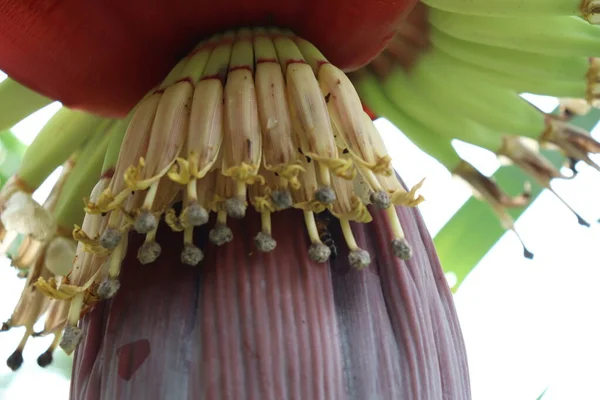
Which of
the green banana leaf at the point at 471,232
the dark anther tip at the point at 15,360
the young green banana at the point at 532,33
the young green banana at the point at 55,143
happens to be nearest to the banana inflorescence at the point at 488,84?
the young green banana at the point at 532,33

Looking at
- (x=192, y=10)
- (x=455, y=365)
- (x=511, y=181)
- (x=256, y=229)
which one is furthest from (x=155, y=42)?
(x=511, y=181)

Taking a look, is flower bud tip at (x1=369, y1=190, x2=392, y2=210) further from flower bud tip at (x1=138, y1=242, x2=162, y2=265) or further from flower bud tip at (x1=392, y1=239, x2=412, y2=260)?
flower bud tip at (x1=138, y1=242, x2=162, y2=265)

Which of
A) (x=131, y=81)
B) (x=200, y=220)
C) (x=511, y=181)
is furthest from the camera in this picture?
(x=511, y=181)

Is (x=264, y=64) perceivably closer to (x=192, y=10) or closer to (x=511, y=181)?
(x=192, y=10)

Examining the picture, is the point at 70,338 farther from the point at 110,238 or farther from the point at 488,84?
the point at 488,84

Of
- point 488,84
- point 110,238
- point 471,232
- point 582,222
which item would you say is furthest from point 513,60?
point 471,232

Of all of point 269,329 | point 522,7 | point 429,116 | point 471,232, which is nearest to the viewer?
point 269,329
